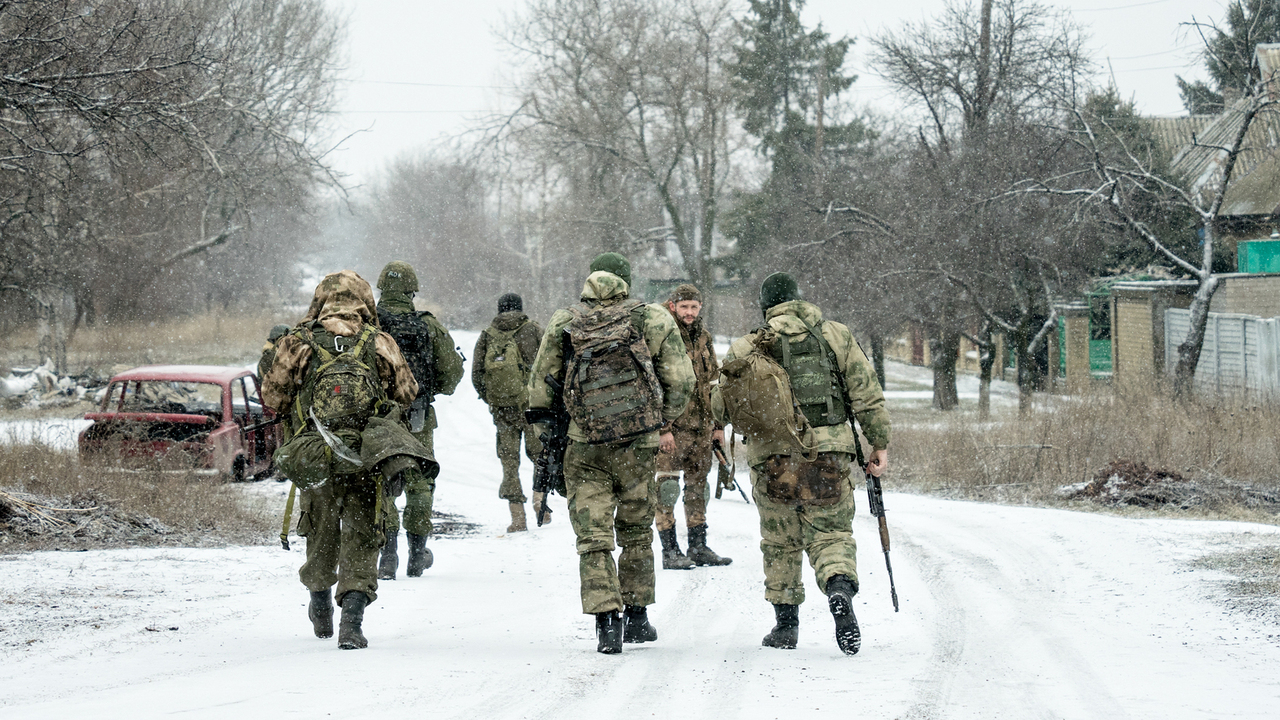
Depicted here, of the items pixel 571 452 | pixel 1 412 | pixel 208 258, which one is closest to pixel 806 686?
pixel 571 452

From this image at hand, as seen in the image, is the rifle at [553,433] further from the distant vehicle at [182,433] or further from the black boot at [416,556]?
the distant vehicle at [182,433]

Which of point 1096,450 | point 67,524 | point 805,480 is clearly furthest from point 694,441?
point 1096,450

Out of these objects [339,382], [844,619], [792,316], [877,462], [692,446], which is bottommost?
[844,619]

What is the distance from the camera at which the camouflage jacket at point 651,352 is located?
556 cm

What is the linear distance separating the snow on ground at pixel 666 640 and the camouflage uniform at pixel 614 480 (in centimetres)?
32

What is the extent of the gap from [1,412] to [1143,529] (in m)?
23.5

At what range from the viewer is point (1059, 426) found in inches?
544

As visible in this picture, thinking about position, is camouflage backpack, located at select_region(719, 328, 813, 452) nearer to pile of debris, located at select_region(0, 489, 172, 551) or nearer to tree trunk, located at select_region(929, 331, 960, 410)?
pile of debris, located at select_region(0, 489, 172, 551)

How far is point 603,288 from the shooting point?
18.3 feet

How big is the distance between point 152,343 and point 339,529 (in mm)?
34052

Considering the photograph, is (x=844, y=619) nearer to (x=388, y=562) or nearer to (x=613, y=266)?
(x=613, y=266)

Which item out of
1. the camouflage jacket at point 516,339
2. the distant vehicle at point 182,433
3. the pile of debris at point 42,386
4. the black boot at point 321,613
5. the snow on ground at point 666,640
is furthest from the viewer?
the pile of debris at point 42,386

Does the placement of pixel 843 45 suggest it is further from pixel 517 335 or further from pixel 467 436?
pixel 517 335

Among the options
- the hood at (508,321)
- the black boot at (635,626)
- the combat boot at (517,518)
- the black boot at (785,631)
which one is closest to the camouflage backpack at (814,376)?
the black boot at (785,631)
